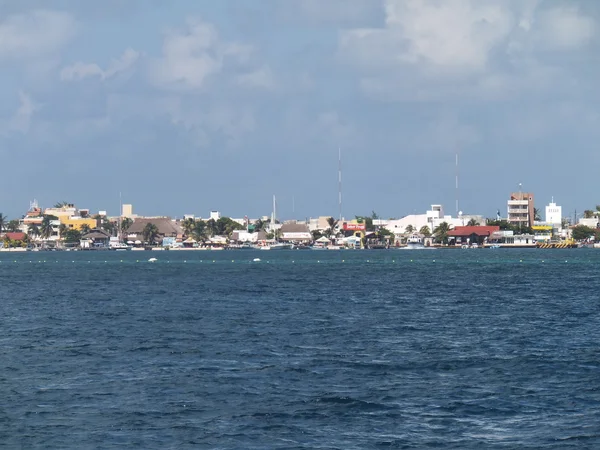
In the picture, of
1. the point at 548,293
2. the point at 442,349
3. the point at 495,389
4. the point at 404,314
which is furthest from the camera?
the point at 548,293

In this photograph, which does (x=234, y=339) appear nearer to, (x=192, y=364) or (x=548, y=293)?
(x=192, y=364)

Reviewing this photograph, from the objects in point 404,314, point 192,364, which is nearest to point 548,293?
point 404,314

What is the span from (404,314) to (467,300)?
14.4 meters

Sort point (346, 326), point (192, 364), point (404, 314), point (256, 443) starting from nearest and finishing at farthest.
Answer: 1. point (256, 443)
2. point (192, 364)
3. point (346, 326)
4. point (404, 314)

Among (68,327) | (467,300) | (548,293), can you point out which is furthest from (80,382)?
(548,293)

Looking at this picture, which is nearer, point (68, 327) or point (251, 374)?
point (251, 374)

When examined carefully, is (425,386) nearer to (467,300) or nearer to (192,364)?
(192,364)

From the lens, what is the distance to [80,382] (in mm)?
38719

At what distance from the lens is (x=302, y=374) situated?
4038 centimetres

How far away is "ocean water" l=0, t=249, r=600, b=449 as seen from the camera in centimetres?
3017

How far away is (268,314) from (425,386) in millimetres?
31863

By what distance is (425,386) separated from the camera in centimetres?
3772

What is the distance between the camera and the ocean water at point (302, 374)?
30172 millimetres

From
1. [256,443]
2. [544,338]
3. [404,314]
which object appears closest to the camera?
[256,443]
